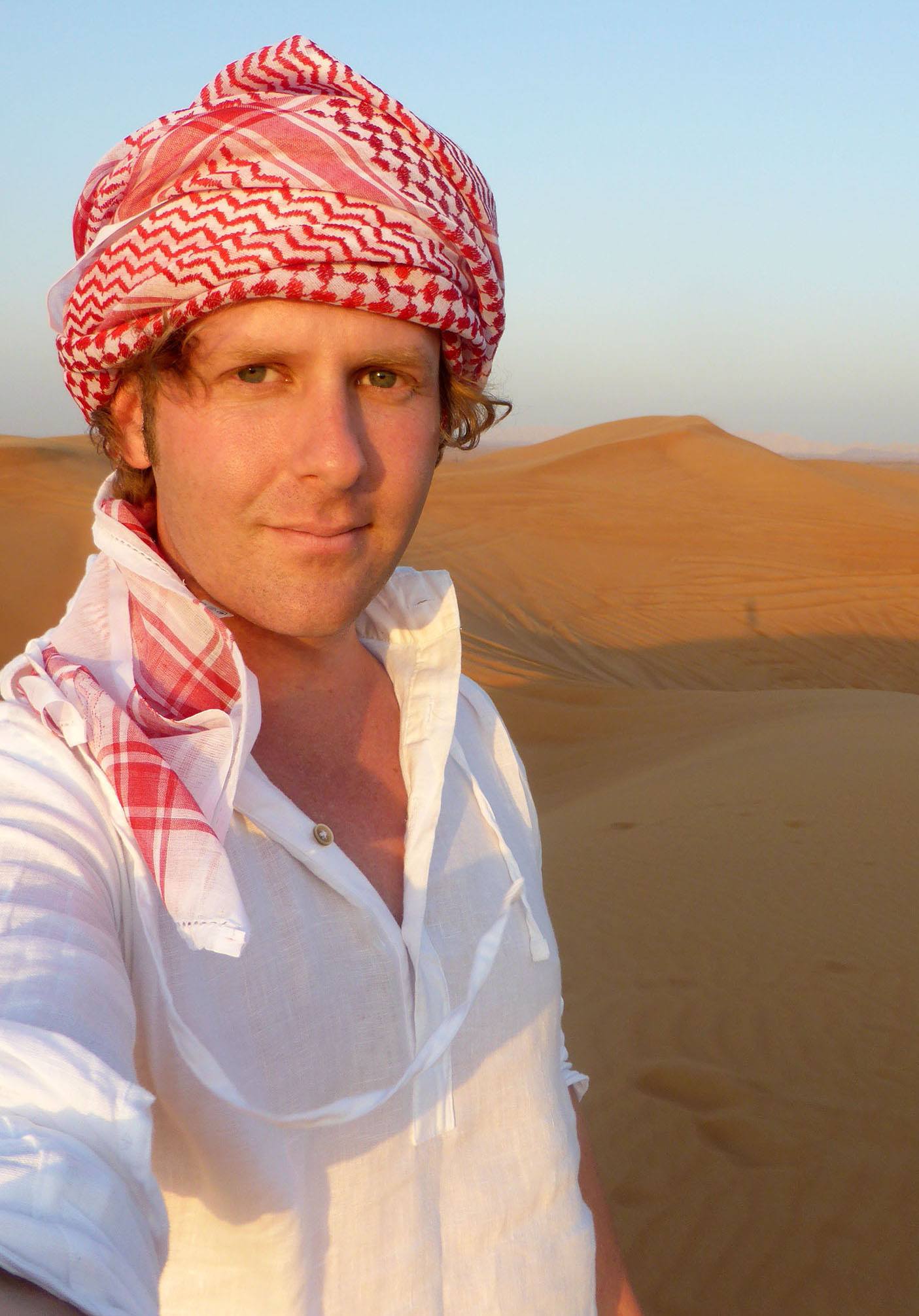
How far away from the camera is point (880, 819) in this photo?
6.48m

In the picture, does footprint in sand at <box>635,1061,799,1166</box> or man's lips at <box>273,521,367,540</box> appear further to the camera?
footprint in sand at <box>635,1061,799,1166</box>

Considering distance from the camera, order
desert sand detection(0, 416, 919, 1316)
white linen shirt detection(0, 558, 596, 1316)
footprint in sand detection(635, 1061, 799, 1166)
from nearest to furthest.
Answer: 1. white linen shirt detection(0, 558, 596, 1316)
2. desert sand detection(0, 416, 919, 1316)
3. footprint in sand detection(635, 1061, 799, 1166)

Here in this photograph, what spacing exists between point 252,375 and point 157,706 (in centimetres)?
43

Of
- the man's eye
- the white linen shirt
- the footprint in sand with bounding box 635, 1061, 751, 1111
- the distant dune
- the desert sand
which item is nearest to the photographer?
the white linen shirt

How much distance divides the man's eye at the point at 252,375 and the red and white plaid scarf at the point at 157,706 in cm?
23

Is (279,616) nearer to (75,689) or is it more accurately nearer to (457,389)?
(75,689)

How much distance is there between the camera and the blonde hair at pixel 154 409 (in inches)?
55.3

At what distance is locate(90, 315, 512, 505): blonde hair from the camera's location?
1405mm

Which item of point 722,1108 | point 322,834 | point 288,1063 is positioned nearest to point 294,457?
point 322,834

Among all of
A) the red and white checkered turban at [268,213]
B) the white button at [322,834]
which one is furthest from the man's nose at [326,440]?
the white button at [322,834]

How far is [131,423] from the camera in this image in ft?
5.13

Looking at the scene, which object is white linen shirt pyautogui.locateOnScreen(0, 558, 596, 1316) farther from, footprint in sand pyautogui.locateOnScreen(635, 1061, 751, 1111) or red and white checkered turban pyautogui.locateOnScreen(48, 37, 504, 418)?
footprint in sand pyautogui.locateOnScreen(635, 1061, 751, 1111)

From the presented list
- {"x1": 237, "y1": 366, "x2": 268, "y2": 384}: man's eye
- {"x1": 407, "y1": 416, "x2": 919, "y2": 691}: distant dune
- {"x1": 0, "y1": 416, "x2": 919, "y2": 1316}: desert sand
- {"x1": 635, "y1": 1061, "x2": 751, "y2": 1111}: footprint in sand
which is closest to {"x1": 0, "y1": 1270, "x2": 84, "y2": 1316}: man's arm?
{"x1": 237, "y1": 366, "x2": 268, "y2": 384}: man's eye

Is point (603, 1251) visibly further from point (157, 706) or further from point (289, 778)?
point (157, 706)
